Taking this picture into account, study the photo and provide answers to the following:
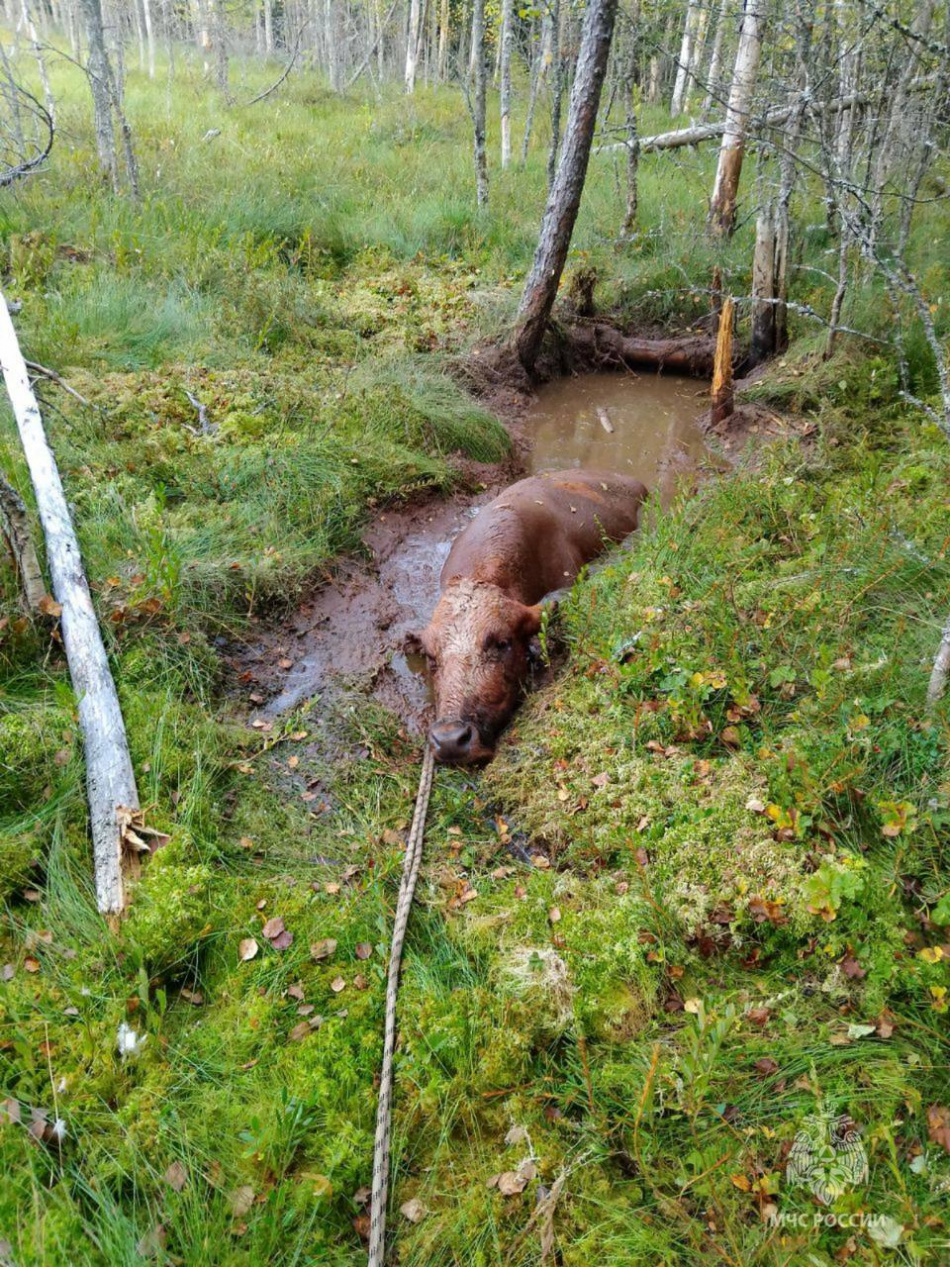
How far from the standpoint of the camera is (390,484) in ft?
23.5

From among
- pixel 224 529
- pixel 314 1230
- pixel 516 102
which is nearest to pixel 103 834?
pixel 314 1230

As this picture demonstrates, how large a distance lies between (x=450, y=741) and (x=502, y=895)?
1168 millimetres

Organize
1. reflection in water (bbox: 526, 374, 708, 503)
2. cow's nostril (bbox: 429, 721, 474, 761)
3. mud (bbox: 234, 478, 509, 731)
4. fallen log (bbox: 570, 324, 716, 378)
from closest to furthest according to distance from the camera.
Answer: cow's nostril (bbox: 429, 721, 474, 761) → mud (bbox: 234, 478, 509, 731) → reflection in water (bbox: 526, 374, 708, 503) → fallen log (bbox: 570, 324, 716, 378)

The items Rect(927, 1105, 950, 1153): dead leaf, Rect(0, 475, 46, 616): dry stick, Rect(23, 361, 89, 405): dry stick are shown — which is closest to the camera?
Rect(927, 1105, 950, 1153): dead leaf

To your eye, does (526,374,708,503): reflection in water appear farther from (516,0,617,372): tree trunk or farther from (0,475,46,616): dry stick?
(0,475,46,616): dry stick

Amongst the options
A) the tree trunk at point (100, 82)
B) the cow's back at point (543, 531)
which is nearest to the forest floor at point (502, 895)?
the cow's back at point (543, 531)

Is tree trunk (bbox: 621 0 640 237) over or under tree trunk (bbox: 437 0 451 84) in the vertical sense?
under

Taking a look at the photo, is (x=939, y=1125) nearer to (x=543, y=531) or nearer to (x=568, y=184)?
(x=543, y=531)

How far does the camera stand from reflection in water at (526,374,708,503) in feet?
26.9

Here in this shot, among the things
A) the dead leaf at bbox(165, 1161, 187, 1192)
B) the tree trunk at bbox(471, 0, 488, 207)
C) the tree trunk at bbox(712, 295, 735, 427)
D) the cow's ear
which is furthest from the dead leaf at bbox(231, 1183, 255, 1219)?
the tree trunk at bbox(471, 0, 488, 207)

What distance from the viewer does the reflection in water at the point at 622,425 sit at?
8188mm

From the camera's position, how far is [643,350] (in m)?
9.84

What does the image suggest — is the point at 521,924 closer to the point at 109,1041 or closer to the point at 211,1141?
the point at 211,1141

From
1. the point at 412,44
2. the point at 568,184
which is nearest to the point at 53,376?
the point at 568,184
